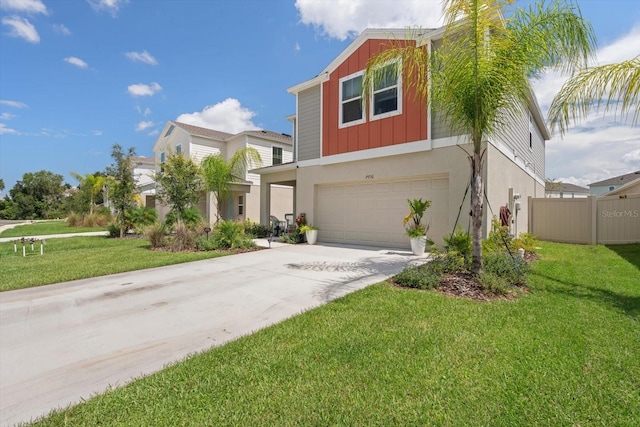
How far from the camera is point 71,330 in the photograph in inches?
151

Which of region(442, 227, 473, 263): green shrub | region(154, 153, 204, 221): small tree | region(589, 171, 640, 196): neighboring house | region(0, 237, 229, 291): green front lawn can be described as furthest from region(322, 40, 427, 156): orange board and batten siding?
region(589, 171, 640, 196): neighboring house

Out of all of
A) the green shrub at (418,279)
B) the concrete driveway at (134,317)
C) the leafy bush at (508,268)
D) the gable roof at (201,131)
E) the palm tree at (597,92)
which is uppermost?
the gable roof at (201,131)

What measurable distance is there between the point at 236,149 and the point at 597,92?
1913cm

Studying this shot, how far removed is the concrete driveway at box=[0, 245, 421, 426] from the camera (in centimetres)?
275

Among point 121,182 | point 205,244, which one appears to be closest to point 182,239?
point 205,244

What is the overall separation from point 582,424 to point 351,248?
27.9 ft

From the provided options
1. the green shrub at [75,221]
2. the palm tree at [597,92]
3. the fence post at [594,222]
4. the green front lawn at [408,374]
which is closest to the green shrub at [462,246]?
the green front lawn at [408,374]

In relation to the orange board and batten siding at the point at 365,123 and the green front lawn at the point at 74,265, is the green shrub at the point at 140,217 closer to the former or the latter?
the green front lawn at the point at 74,265

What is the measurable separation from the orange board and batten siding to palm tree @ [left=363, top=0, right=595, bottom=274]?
9.86 feet

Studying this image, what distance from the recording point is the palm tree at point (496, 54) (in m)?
4.98

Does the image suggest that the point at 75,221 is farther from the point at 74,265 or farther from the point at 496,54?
the point at 496,54

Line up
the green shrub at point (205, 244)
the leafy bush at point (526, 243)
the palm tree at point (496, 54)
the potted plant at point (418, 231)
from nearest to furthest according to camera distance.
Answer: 1. the palm tree at point (496, 54)
2. the leafy bush at point (526, 243)
3. the potted plant at point (418, 231)
4. the green shrub at point (205, 244)

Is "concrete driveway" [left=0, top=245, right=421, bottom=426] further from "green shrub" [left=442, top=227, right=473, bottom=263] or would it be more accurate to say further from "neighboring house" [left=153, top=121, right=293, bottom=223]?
"neighboring house" [left=153, top=121, right=293, bottom=223]

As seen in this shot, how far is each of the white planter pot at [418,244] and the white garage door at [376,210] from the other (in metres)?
0.88
